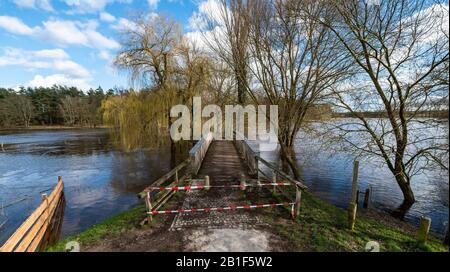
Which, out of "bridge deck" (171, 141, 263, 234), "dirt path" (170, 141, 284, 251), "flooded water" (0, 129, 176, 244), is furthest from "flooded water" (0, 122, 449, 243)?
"dirt path" (170, 141, 284, 251)

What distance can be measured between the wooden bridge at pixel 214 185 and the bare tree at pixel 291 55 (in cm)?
232

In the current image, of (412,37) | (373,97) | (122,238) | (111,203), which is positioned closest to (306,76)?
(373,97)

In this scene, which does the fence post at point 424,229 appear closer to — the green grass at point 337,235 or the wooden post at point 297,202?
the green grass at point 337,235

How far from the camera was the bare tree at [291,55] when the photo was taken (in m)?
6.70

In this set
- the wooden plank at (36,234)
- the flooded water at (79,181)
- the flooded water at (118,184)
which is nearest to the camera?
the wooden plank at (36,234)

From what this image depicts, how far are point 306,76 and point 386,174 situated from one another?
26.7 feet

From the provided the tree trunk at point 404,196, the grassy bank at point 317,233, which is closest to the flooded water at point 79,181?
the grassy bank at point 317,233

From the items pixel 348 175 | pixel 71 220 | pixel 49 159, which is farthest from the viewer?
pixel 49 159

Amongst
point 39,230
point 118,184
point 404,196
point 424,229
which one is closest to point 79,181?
point 118,184

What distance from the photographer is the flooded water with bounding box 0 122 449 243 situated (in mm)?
7133

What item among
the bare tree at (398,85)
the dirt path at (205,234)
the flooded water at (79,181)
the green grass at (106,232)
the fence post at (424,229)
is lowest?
the flooded water at (79,181)

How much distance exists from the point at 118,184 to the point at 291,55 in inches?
434

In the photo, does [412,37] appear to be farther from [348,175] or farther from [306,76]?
[348,175]

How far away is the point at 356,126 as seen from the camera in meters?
7.02
